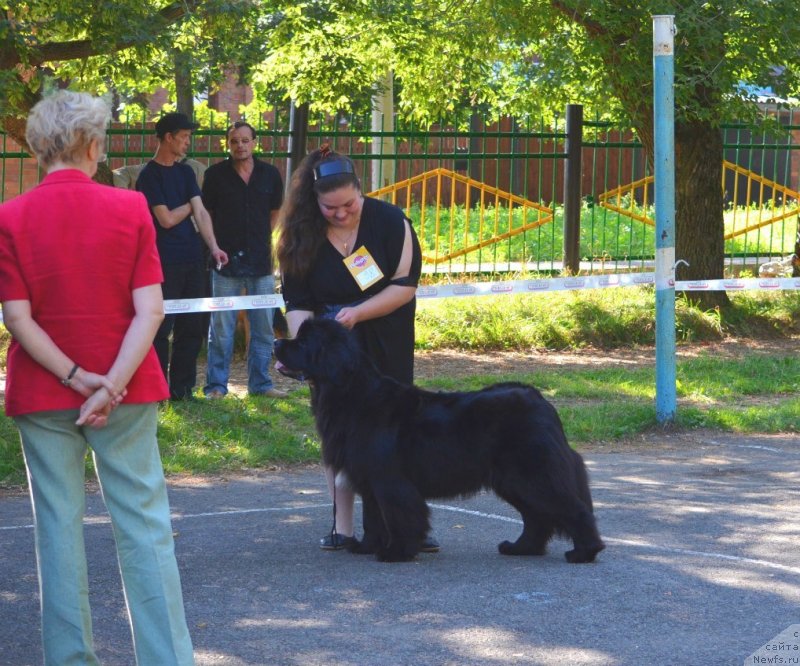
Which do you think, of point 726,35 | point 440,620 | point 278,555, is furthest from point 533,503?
point 726,35

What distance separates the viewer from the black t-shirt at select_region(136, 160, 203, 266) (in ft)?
29.1

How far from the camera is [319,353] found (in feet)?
17.6

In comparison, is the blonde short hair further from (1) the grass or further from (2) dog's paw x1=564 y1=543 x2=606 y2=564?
(1) the grass

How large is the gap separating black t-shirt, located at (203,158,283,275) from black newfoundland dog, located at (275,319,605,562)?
13.3ft

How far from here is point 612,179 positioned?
2906 centimetres

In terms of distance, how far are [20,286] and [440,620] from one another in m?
2.16

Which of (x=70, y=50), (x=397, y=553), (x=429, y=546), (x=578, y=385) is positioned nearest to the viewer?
(x=397, y=553)

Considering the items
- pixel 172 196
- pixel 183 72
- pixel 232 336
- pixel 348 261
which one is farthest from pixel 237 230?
pixel 348 261

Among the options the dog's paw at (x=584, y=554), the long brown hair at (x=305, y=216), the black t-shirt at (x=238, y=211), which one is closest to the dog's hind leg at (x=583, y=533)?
A: the dog's paw at (x=584, y=554)

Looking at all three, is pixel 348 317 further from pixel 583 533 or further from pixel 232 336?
pixel 232 336

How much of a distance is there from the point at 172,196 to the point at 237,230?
25.1 inches

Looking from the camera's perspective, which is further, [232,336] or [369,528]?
[232,336]

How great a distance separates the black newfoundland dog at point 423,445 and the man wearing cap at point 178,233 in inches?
143

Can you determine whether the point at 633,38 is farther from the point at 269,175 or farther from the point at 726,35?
the point at 269,175
